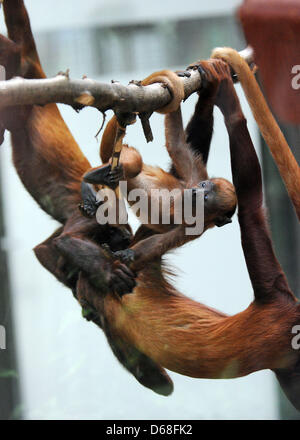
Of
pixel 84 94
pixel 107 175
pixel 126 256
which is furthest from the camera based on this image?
pixel 126 256

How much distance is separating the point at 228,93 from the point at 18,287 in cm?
70

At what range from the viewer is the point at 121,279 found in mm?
1030

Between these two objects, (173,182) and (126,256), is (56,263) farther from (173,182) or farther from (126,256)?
(173,182)

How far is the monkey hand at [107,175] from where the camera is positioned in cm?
92

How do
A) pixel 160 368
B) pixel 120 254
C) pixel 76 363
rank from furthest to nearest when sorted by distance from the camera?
pixel 76 363 < pixel 160 368 < pixel 120 254

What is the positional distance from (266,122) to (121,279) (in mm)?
423

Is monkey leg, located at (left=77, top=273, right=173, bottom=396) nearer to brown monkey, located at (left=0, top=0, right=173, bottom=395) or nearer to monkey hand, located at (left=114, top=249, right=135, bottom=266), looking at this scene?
brown monkey, located at (left=0, top=0, right=173, bottom=395)

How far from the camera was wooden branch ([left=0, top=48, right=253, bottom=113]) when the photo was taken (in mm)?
722

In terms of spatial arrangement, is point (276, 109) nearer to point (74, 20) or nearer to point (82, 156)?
point (82, 156)

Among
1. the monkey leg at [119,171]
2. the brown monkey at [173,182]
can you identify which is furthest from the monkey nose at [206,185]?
the monkey leg at [119,171]

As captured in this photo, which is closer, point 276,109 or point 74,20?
point 276,109

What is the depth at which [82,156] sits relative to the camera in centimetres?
117

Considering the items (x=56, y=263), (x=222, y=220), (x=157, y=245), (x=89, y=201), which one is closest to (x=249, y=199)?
(x=222, y=220)

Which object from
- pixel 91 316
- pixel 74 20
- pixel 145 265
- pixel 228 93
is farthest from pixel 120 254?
pixel 74 20
